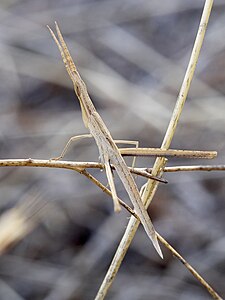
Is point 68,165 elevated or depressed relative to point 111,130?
depressed

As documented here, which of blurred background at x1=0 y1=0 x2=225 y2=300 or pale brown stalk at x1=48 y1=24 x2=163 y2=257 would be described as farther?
blurred background at x1=0 y1=0 x2=225 y2=300

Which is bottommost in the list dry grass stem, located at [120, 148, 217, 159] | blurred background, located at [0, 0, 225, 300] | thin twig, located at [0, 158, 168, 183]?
thin twig, located at [0, 158, 168, 183]

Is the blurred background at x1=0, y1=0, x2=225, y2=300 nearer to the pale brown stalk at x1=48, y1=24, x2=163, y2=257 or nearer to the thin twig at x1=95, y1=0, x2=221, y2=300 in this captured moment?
the pale brown stalk at x1=48, y1=24, x2=163, y2=257

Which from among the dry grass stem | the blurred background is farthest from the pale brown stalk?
the blurred background

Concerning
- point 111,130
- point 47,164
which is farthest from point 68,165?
point 111,130

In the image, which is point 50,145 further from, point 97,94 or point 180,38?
point 180,38

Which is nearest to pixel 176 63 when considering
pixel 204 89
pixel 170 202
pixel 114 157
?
pixel 204 89

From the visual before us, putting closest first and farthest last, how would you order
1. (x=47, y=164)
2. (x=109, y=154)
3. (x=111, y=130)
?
1. (x=47, y=164)
2. (x=109, y=154)
3. (x=111, y=130)

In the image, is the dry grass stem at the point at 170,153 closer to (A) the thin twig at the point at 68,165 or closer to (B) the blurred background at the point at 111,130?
(A) the thin twig at the point at 68,165

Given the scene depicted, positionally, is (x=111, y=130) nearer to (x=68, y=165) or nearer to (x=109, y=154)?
(x=109, y=154)
